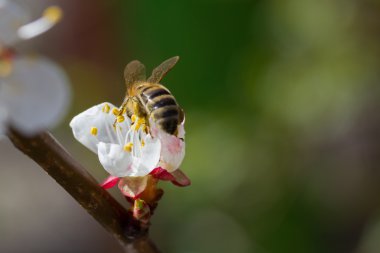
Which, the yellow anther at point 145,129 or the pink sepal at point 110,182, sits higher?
the yellow anther at point 145,129

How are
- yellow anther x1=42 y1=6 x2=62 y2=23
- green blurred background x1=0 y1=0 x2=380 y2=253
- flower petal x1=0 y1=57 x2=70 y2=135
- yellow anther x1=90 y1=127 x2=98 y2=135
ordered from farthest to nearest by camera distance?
green blurred background x1=0 y1=0 x2=380 y2=253 < yellow anther x1=90 y1=127 x2=98 y2=135 < yellow anther x1=42 y1=6 x2=62 y2=23 < flower petal x1=0 y1=57 x2=70 y2=135

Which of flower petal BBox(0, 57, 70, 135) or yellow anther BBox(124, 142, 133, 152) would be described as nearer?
flower petal BBox(0, 57, 70, 135)

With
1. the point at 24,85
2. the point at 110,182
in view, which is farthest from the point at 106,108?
the point at 24,85

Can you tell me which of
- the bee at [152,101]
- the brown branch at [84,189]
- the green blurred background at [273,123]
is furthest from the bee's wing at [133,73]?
the green blurred background at [273,123]

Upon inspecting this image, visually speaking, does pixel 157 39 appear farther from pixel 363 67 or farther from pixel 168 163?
pixel 168 163

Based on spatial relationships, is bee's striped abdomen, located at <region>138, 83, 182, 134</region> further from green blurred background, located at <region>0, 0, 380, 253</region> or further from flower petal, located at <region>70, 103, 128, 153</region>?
green blurred background, located at <region>0, 0, 380, 253</region>

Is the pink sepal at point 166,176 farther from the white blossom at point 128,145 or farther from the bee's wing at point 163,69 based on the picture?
the bee's wing at point 163,69

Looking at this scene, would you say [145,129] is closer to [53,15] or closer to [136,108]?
[136,108]

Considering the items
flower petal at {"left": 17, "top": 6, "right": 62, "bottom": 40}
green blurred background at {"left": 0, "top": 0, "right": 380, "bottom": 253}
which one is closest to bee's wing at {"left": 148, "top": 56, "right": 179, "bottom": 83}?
flower petal at {"left": 17, "top": 6, "right": 62, "bottom": 40}
